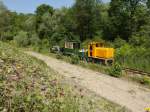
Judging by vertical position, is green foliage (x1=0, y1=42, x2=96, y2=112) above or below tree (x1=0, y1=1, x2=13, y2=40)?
below

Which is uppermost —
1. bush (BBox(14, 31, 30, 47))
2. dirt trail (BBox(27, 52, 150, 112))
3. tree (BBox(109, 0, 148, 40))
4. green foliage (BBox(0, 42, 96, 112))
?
tree (BBox(109, 0, 148, 40))

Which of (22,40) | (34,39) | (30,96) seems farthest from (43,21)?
(30,96)

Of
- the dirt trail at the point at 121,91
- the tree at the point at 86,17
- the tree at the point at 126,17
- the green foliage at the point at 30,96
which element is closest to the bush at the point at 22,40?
the tree at the point at 86,17

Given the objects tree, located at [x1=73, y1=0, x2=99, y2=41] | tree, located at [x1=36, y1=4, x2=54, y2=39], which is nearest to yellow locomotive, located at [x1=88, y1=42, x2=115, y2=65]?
tree, located at [x1=73, y1=0, x2=99, y2=41]

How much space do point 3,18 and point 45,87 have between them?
239ft

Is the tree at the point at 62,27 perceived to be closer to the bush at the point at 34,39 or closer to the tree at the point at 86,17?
the tree at the point at 86,17

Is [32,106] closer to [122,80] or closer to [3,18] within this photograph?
[122,80]

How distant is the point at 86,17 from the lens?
1885 inches

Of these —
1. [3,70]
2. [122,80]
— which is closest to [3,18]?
[122,80]

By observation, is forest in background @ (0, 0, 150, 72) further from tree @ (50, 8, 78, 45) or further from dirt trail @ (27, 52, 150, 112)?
dirt trail @ (27, 52, 150, 112)

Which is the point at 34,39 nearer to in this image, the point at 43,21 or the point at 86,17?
the point at 43,21

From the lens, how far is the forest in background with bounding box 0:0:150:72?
30622mm

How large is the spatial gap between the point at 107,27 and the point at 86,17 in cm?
491

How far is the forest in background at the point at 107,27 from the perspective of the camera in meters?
30.6
